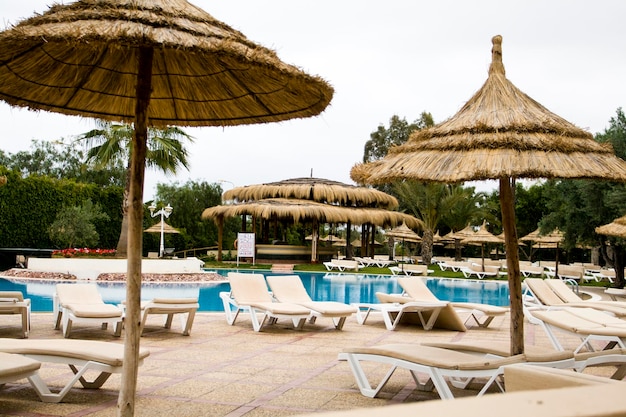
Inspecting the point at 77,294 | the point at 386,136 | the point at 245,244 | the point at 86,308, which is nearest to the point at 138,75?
the point at 86,308

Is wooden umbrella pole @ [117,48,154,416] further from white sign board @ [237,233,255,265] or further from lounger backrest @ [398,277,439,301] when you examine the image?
white sign board @ [237,233,255,265]

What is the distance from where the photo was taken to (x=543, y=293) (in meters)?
8.95

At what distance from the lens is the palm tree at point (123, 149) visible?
1964 centimetres

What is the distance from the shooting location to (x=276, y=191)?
28.8 meters

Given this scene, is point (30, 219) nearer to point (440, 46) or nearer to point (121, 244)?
point (121, 244)

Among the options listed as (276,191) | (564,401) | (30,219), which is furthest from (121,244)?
(564,401)

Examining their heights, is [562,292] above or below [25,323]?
above

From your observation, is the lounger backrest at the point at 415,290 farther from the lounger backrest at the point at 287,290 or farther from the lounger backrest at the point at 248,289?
the lounger backrest at the point at 248,289

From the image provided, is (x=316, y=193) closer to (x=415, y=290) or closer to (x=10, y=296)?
(x=415, y=290)

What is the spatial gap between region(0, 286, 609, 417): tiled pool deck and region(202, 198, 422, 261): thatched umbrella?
1739 centimetres

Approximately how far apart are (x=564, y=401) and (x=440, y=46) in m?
12.1

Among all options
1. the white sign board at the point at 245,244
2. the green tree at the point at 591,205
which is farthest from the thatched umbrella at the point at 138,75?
the white sign board at the point at 245,244

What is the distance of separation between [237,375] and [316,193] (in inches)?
917

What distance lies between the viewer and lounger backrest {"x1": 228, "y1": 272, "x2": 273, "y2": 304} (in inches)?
345
